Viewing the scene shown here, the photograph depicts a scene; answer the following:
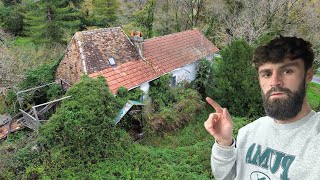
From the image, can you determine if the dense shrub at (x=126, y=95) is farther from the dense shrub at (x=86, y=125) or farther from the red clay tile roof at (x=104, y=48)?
the red clay tile roof at (x=104, y=48)

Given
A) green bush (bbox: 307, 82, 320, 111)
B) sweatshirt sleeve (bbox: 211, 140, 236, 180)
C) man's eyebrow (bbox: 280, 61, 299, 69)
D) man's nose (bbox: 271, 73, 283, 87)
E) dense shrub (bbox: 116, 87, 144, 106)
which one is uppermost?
man's eyebrow (bbox: 280, 61, 299, 69)

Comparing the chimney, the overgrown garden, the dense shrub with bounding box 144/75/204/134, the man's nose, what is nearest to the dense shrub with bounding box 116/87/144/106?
the overgrown garden

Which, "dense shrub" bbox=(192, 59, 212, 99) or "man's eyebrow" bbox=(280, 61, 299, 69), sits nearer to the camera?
"man's eyebrow" bbox=(280, 61, 299, 69)

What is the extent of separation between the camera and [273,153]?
2.25 m

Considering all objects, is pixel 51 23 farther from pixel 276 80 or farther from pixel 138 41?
pixel 276 80

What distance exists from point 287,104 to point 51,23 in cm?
2794

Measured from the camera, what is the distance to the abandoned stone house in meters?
14.0

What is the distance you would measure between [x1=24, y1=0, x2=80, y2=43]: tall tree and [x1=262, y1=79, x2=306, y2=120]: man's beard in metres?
26.4

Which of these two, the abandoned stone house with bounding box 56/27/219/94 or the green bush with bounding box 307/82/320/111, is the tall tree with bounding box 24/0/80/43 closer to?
the abandoned stone house with bounding box 56/27/219/94

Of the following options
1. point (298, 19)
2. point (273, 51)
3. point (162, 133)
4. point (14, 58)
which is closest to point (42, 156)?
point (162, 133)

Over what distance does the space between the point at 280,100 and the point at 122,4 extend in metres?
34.1

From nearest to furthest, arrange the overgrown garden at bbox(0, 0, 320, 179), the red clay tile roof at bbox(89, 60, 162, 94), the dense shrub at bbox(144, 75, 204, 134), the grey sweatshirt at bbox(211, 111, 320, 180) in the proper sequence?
the grey sweatshirt at bbox(211, 111, 320, 180)
the overgrown garden at bbox(0, 0, 320, 179)
the red clay tile roof at bbox(89, 60, 162, 94)
the dense shrub at bbox(144, 75, 204, 134)

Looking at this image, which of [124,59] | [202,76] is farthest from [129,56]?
[202,76]

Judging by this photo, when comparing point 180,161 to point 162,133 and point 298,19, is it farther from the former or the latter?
point 298,19
